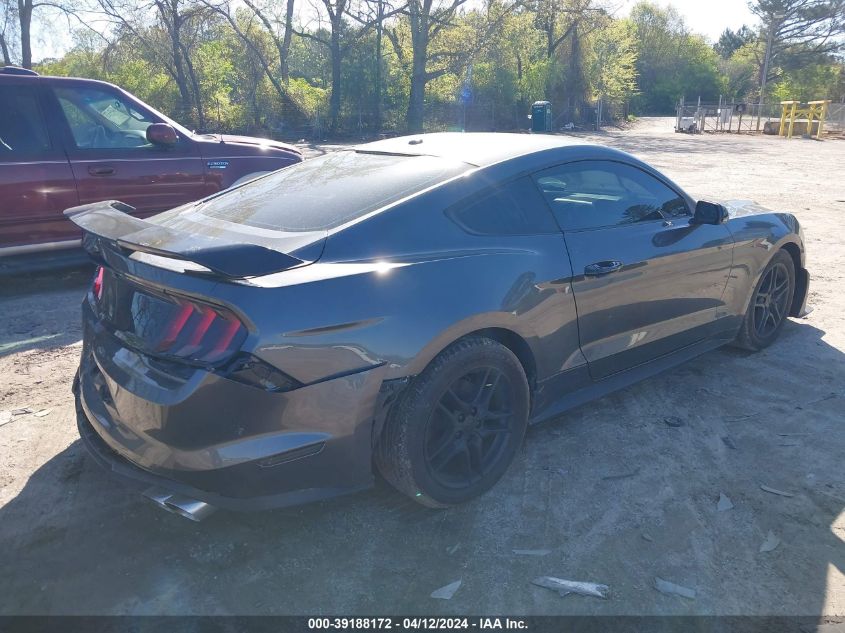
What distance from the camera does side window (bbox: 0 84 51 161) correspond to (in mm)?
5742

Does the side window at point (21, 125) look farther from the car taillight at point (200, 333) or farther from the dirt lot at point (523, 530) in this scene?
the car taillight at point (200, 333)

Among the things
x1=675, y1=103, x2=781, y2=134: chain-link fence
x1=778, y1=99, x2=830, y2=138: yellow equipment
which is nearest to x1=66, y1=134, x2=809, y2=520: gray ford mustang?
x1=778, y1=99, x2=830, y2=138: yellow equipment

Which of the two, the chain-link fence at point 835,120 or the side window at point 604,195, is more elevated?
the chain-link fence at point 835,120

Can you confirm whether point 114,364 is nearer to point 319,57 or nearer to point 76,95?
point 76,95

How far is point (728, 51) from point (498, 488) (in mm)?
Answer: 96582

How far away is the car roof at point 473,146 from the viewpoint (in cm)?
332

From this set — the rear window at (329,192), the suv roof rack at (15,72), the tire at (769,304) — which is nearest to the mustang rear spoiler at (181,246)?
the rear window at (329,192)

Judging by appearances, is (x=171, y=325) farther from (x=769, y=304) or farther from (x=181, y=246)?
(x=769, y=304)

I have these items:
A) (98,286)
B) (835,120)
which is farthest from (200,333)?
(835,120)

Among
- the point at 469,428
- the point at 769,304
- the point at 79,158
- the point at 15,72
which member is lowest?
the point at 469,428

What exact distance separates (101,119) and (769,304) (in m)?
6.01

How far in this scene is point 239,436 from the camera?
2.34 meters

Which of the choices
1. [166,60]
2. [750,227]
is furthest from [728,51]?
[750,227]

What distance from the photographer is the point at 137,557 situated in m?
2.63
